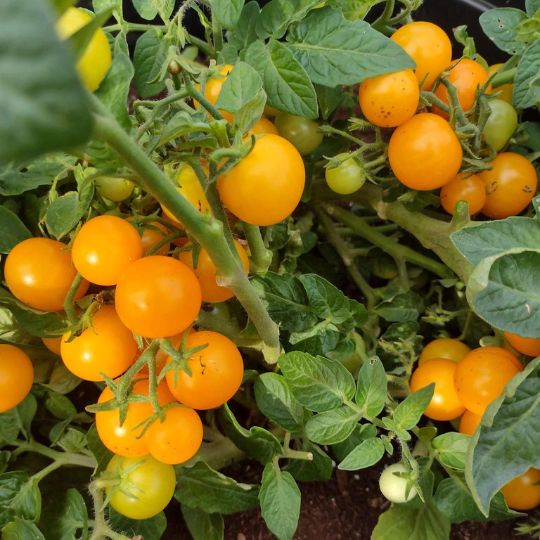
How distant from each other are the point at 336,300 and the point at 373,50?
25 cm

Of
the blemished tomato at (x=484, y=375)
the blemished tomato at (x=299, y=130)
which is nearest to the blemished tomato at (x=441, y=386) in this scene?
the blemished tomato at (x=484, y=375)

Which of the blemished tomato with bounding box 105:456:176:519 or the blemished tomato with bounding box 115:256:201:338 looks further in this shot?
the blemished tomato with bounding box 105:456:176:519

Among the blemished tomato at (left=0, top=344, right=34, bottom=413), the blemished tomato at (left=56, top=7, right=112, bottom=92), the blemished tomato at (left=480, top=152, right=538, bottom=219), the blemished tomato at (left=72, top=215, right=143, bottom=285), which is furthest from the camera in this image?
the blemished tomato at (left=480, top=152, right=538, bottom=219)

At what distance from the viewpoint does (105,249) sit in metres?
0.49

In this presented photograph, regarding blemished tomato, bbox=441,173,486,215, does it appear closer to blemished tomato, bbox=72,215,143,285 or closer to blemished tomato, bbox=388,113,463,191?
blemished tomato, bbox=388,113,463,191

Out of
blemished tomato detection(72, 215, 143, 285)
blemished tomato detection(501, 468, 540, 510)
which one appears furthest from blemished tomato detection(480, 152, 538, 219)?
blemished tomato detection(72, 215, 143, 285)

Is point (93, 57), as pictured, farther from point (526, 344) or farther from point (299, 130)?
point (526, 344)

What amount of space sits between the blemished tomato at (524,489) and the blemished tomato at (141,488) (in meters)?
0.38

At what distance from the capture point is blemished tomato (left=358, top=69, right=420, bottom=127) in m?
0.61

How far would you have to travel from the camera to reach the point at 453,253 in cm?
72

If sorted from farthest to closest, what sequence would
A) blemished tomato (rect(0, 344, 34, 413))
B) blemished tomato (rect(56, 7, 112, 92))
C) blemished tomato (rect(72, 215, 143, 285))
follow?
blemished tomato (rect(0, 344, 34, 413)), blemished tomato (rect(72, 215, 143, 285)), blemished tomato (rect(56, 7, 112, 92))

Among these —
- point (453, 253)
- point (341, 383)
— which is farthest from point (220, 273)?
point (453, 253)

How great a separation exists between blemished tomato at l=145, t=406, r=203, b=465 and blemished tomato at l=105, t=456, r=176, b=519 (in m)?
0.05

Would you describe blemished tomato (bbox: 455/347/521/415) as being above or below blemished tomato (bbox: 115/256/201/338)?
below
